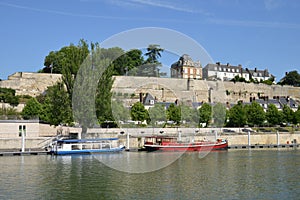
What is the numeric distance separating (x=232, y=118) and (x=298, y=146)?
37.1 ft

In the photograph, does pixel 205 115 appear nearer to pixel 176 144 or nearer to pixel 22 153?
pixel 176 144

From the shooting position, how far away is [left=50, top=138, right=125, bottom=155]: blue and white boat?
39312 millimetres

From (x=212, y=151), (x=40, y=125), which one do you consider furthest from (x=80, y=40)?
(x=212, y=151)

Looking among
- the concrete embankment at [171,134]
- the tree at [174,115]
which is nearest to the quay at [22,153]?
the concrete embankment at [171,134]

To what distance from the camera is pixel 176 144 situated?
148 feet

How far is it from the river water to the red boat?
13284mm

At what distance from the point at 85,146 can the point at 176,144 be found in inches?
380

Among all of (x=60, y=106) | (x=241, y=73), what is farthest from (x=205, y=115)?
(x=241, y=73)

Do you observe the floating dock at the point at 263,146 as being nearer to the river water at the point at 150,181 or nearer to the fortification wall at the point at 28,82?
the river water at the point at 150,181

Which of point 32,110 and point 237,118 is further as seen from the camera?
point 237,118

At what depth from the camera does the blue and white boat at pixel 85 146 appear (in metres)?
39.3

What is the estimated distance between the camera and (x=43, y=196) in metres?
18.5

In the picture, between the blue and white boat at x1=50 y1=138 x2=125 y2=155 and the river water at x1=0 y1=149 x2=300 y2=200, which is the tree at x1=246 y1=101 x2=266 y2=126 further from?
the river water at x1=0 y1=149 x2=300 y2=200

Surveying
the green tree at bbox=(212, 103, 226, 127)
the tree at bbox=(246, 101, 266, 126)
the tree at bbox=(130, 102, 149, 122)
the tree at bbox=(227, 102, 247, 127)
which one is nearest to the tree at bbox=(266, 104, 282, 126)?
the tree at bbox=(246, 101, 266, 126)
